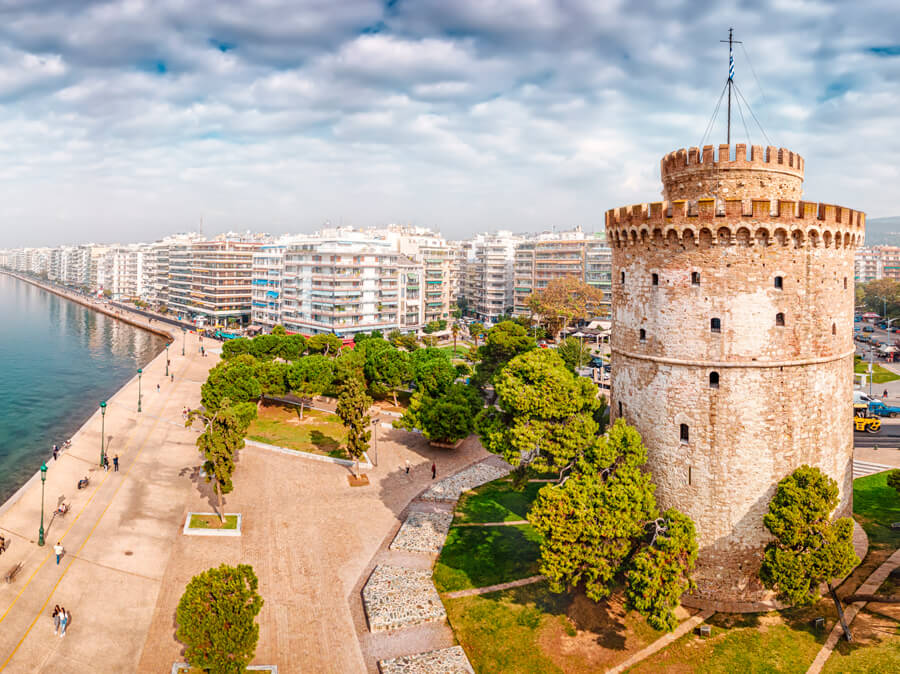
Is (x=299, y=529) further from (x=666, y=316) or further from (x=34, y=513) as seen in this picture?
(x=666, y=316)

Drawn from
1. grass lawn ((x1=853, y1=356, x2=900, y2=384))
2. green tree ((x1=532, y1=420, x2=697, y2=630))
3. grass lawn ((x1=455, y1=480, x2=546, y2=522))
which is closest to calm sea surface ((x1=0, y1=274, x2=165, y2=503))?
grass lawn ((x1=455, y1=480, x2=546, y2=522))

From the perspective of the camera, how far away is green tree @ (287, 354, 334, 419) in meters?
63.2

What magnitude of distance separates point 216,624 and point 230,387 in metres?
38.4

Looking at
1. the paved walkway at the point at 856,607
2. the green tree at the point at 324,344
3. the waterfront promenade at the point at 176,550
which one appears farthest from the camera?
the green tree at the point at 324,344

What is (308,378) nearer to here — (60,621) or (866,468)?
(60,621)

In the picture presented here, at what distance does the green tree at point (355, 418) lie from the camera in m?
46.4

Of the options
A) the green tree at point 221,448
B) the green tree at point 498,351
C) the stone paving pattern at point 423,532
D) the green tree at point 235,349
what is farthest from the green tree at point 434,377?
the green tree at point 235,349

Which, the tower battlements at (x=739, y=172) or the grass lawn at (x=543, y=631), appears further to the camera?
the tower battlements at (x=739, y=172)

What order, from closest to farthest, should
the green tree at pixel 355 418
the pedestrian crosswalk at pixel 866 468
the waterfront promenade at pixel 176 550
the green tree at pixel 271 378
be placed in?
the waterfront promenade at pixel 176 550 → the pedestrian crosswalk at pixel 866 468 → the green tree at pixel 355 418 → the green tree at pixel 271 378

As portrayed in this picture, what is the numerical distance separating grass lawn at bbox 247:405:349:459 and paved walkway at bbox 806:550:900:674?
1426 inches

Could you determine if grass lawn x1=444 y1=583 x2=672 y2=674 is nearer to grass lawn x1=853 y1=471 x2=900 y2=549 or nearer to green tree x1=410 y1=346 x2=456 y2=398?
grass lawn x1=853 y1=471 x2=900 y2=549

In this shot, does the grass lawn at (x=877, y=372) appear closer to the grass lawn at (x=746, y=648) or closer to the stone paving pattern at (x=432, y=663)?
the grass lawn at (x=746, y=648)

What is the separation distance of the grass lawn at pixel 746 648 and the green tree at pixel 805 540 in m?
1.31

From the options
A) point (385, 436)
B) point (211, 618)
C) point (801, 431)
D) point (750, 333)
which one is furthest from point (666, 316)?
point (385, 436)
